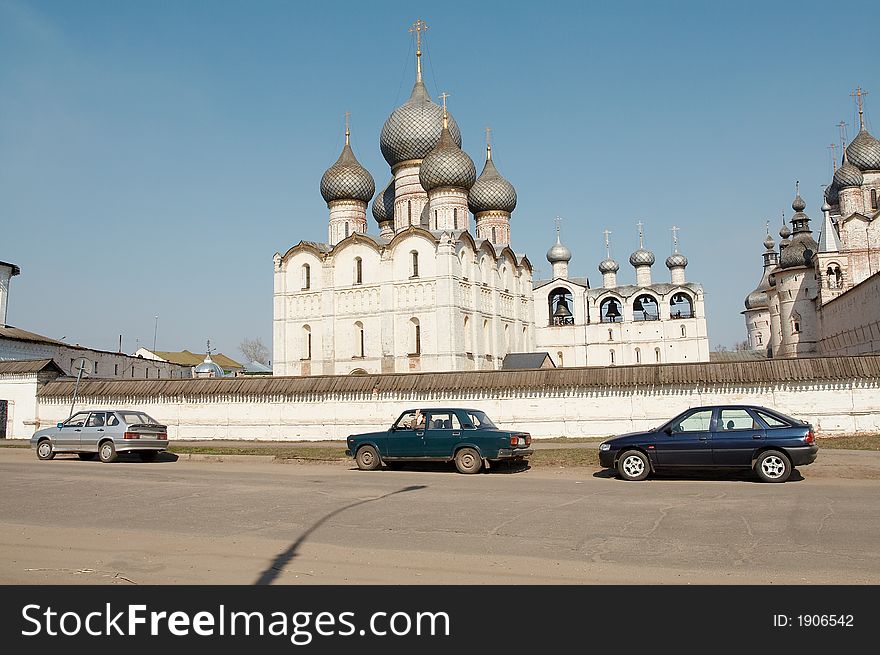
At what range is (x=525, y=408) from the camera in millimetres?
23469

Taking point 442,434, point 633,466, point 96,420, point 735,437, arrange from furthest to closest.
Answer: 1. point 96,420
2. point 442,434
3. point 633,466
4. point 735,437

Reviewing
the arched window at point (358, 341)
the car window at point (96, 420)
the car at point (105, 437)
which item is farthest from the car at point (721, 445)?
the arched window at point (358, 341)

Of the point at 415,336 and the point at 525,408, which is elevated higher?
the point at 415,336

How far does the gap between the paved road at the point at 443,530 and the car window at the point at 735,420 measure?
1.03 metres

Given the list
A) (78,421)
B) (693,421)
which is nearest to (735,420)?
(693,421)

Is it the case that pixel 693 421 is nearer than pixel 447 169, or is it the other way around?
pixel 693 421

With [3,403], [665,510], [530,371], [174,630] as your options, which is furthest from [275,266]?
[174,630]

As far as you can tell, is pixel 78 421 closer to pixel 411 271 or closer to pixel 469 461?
pixel 469 461

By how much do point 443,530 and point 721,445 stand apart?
6.92 metres

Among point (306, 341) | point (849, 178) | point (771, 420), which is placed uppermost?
point (849, 178)

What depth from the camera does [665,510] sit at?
10.3 meters

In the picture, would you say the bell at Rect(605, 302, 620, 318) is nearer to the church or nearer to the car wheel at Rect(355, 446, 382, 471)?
the church

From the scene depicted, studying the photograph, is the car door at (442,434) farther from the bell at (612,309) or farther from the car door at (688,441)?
the bell at (612,309)

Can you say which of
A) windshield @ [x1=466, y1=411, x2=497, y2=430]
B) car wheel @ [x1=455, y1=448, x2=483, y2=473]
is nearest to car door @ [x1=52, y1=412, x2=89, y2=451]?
car wheel @ [x1=455, y1=448, x2=483, y2=473]
